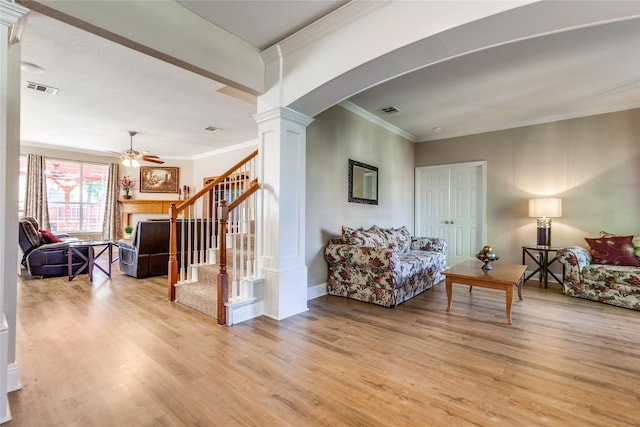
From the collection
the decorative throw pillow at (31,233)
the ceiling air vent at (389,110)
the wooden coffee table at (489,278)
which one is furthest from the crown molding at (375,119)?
the decorative throw pillow at (31,233)

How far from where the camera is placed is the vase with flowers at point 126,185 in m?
8.09

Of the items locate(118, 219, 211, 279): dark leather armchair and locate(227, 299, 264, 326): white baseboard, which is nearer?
locate(227, 299, 264, 326): white baseboard

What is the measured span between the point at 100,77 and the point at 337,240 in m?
3.58

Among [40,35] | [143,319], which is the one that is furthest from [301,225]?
[40,35]

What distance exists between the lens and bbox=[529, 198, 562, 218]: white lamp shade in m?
4.55

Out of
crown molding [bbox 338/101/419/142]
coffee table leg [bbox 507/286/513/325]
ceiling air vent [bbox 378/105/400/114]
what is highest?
ceiling air vent [bbox 378/105/400/114]

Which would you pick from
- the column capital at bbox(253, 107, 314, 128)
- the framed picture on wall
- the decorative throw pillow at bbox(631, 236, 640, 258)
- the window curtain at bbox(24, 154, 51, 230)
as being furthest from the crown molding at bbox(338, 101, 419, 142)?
the window curtain at bbox(24, 154, 51, 230)

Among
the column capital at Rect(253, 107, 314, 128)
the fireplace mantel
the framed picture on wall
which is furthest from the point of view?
the framed picture on wall

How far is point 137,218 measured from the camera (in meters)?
8.30

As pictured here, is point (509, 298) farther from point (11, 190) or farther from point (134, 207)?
point (134, 207)

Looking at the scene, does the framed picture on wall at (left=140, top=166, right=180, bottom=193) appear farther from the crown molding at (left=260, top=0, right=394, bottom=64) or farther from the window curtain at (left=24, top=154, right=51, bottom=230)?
the crown molding at (left=260, top=0, right=394, bottom=64)

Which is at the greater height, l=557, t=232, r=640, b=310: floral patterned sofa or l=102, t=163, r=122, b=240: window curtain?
l=102, t=163, r=122, b=240: window curtain

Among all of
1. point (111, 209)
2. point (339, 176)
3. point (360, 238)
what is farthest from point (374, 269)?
point (111, 209)

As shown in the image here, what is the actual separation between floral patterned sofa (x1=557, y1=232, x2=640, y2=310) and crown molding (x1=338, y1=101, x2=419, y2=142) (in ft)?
10.6
